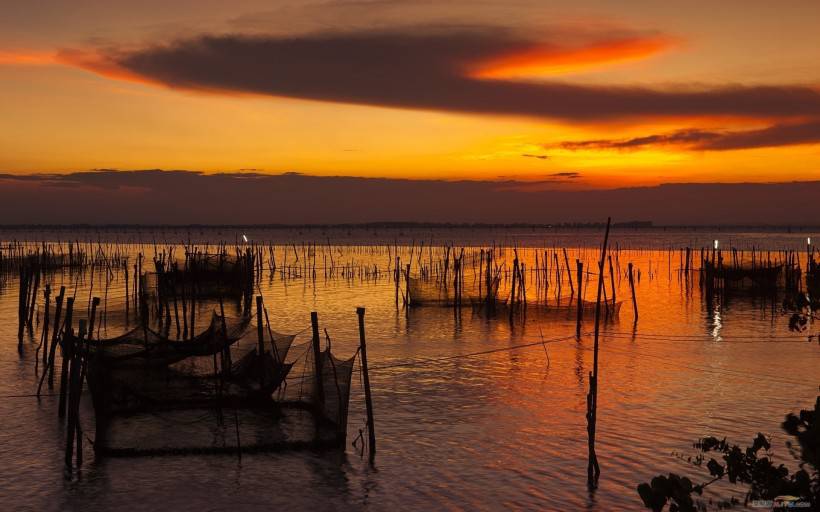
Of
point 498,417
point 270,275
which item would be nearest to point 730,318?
point 498,417

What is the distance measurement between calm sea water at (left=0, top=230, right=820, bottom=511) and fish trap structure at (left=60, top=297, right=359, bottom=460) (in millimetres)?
284

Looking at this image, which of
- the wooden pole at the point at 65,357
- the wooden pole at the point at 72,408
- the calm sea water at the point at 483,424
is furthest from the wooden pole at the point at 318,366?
the wooden pole at the point at 65,357

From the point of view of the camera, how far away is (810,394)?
11086 millimetres

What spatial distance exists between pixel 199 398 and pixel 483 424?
352cm

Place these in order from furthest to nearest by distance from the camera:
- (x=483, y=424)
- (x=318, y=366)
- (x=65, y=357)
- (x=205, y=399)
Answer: (x=205, y=399)
(x=483, y=424)
(x=318, y=366)
(x=65, y=357)

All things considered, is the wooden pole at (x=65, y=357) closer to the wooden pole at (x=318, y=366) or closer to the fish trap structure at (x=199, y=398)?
the fish trap structure at (x=199, y=398)

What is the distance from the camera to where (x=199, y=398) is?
9.82 m

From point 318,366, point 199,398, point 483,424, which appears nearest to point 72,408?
point 199,398

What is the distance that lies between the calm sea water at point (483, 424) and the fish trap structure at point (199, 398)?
284mm

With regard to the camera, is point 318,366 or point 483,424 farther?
point 483,424

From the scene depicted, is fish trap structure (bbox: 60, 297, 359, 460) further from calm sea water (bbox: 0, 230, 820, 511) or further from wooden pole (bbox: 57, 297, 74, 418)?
calm sea water (bbox: 0, 230, 820, 511)

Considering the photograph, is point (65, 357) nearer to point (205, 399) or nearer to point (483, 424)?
point (205, 399)

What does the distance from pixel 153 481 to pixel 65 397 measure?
2829 millimetres

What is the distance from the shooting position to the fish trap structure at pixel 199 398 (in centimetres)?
856
